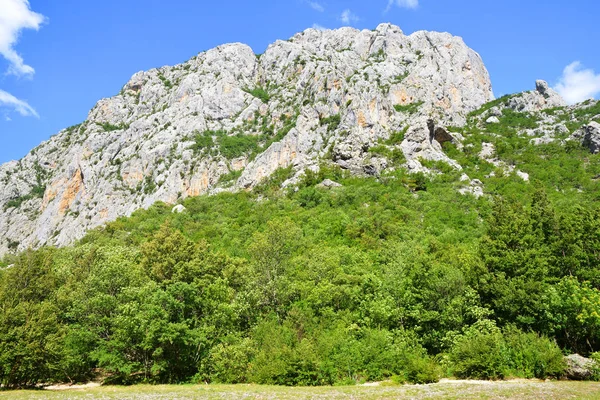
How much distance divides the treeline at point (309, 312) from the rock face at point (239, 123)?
52.8m

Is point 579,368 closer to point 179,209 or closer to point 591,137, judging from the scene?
point 179,209

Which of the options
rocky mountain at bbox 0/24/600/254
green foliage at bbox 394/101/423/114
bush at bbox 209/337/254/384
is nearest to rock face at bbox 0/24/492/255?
rocky mountain at bbox 0/24/600/254

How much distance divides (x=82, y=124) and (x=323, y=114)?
3746 inches

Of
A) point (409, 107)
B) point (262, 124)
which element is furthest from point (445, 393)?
point (262, 124)

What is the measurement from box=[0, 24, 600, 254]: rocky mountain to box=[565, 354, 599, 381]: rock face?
2089 inches

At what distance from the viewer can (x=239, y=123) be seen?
121938 mm

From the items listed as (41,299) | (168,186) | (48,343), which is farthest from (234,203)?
(48,343)

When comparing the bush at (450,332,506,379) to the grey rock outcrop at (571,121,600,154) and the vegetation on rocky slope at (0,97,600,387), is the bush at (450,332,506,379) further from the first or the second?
the grey rock outcrop at (571,121,600,154)

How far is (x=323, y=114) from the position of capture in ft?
347

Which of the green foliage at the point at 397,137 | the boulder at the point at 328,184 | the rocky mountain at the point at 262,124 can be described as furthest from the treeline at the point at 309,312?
the green foliage at the point at 397,137

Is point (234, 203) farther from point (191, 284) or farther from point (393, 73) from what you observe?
point (393, 73)

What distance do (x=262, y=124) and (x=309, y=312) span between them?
95163mm

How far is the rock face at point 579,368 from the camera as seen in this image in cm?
2238

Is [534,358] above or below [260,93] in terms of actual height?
below
